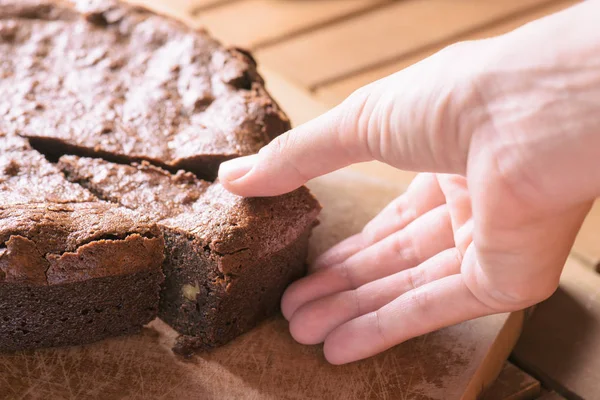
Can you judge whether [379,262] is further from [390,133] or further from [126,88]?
[126,88]

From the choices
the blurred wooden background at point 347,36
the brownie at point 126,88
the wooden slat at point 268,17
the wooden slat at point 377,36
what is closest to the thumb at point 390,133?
the brownie at point 126,88

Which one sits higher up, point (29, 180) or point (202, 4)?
point (29, 180)

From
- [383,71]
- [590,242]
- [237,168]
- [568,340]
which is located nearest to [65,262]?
[237,168]

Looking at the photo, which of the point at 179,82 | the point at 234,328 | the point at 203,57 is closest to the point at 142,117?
the point at 179,82

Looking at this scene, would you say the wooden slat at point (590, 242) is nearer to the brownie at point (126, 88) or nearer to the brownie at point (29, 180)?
the brownie at point (126, 88)

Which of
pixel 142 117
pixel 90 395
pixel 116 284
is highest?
pixel 142 117

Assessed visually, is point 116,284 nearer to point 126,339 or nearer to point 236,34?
point 126,339

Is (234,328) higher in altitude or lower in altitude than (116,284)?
lower
